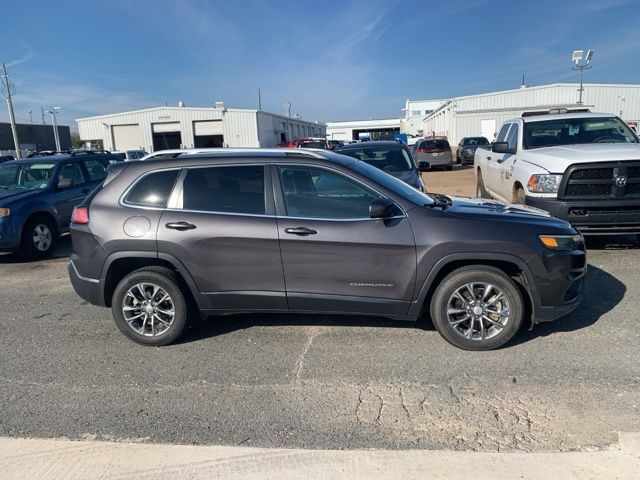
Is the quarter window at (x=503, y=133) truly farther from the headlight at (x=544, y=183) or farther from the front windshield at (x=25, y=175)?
the front windshield at (x=25, y=175)

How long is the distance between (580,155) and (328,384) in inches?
198

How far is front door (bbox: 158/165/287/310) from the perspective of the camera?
13.8 ft

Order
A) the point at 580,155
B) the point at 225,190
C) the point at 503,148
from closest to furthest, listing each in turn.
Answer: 1. the point at 225,190
2. the point at 580,155
3. the point at 503,148

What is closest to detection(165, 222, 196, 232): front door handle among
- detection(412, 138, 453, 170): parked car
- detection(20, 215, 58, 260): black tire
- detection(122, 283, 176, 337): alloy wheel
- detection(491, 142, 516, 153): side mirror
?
detection(122, 283, 176, 337): alloy wheel

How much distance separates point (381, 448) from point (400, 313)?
1426 mm

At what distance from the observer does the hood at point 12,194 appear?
7976mm

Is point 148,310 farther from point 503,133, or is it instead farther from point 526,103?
point 526,103

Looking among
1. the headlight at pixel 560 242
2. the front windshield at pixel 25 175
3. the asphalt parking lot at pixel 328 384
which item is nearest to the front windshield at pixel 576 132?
the asphalt parking lot at pixel 328 384

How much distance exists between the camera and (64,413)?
3.44 m

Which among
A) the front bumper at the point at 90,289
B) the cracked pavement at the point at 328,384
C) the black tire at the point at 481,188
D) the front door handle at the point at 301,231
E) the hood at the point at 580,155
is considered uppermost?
the hood at the point at 580,155

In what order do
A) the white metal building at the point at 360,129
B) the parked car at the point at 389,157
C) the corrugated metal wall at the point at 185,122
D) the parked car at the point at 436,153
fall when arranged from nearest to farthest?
1. the parked car at the point at 389,157
2. the parked car at the point at 436,153
3. the corrugated metal wall at the point at 185,122
4. the white metal building at the point at 360,129

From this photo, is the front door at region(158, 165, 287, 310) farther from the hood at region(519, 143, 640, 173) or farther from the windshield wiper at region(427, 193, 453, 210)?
the hood at region(519, 143, 640, 173)

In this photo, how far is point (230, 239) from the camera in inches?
166

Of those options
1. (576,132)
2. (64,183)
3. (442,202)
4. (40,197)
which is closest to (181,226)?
(442,202)
